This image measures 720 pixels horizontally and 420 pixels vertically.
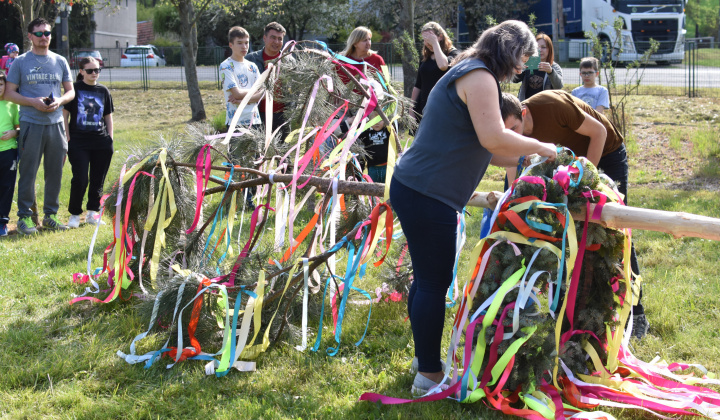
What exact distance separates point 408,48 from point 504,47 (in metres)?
8.82

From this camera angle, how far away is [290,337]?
12.1 ft

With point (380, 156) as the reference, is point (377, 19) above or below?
above

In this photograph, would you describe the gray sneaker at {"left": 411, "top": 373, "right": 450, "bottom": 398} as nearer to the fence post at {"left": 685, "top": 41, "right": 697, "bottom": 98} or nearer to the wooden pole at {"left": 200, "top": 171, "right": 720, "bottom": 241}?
the wooden pole at {"left": 200, "top": 171, "right": 720, "bottom": 241}

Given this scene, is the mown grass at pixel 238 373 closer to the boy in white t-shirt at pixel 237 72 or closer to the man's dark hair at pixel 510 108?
the man's dark hair at pixel 510 108

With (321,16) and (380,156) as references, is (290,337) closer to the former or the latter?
(380,156)

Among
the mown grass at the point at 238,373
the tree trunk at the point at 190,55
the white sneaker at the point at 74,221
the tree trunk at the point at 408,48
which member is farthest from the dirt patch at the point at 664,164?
the tree trunk at the point at 190,55

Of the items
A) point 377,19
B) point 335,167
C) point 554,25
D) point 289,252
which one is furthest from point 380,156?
point 377,19

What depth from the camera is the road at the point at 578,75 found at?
51.9 feet

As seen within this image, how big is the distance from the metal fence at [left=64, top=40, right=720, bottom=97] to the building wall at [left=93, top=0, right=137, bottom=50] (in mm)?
14632

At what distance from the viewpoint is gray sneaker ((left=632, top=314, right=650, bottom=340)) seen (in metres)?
3.61

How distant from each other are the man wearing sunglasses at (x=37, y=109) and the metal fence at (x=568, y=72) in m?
7.28

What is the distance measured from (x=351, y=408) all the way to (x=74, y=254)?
134 inches

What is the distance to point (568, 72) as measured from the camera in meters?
18.6

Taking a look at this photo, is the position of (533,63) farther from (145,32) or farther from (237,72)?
(145,32)
